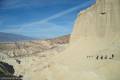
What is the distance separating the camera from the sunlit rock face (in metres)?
12.7

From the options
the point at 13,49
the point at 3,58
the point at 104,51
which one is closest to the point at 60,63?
the point at 104,51

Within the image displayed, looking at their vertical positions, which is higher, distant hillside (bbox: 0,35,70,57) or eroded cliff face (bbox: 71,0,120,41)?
eroded cliff face (bbox: 71,0,120,41)

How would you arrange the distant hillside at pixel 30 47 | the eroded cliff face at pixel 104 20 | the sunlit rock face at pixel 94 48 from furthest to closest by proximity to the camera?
the distant hillside at pixel 30 47 < the eroded cliff face at pixel 104 20 < the sunlit rock face at pixel 94 48

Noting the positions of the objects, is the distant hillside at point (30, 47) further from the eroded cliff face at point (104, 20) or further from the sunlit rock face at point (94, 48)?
the eroded cliff face at point (104, 20)

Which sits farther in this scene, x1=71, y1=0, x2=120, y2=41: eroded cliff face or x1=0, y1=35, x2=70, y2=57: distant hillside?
x1=0, y1=35, x2=70, y2=57: distant hillside

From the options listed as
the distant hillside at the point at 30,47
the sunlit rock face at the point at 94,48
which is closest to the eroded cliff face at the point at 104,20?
the sunlit rock face at the point at 94,48

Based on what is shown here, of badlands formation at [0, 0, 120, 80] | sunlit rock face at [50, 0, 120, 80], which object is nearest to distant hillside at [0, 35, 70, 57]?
badlands formation at [0, 0, 120, 80]

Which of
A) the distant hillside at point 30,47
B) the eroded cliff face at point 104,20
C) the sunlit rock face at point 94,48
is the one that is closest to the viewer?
the sunlit rock face at point 94,48

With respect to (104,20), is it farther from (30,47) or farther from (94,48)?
(30,47)

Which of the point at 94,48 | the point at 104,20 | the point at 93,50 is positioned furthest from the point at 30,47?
the point at 93,50

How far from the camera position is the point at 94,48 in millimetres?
14016

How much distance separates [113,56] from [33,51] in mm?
14954

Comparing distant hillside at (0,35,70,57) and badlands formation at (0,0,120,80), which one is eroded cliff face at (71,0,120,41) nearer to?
badlands formation at (0,0,120,80)

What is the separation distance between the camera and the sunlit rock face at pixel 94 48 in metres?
12.7
